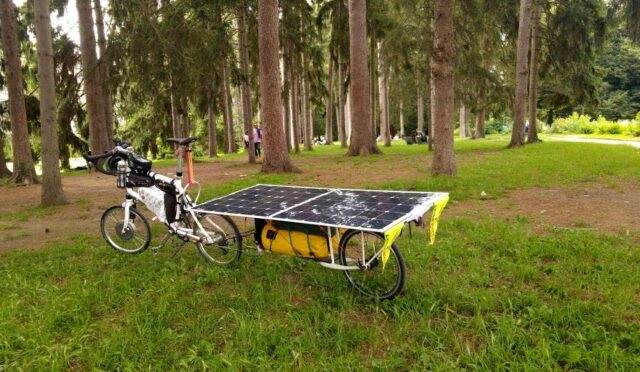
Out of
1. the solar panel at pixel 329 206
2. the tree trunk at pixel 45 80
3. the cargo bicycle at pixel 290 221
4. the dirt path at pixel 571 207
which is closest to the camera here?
the solar panel at pixel 329 206

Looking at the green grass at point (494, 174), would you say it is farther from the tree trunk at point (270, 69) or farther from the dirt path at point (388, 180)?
the tree trunk at point (270, 69)

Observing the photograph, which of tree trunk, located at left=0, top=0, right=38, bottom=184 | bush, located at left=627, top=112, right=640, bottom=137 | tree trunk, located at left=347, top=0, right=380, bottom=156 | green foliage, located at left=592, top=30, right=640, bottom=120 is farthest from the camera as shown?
green foliage, located at left=592, top=30, right=640, bottom=120

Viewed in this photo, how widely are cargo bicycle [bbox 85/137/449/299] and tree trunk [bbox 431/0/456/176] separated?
5726 mm

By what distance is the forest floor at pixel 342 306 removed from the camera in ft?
9.64

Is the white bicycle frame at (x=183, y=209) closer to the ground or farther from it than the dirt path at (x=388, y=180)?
farther from it

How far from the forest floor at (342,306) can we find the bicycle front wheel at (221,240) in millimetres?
165

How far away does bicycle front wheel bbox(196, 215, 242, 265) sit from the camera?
4.73 m

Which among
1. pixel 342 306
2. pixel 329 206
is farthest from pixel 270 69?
pixel 342 306

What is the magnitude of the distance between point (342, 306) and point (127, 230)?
302 centimetres

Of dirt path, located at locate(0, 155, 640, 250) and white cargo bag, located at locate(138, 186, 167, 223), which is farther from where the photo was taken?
dirt path, located at locate(0, 155, 640, 250)

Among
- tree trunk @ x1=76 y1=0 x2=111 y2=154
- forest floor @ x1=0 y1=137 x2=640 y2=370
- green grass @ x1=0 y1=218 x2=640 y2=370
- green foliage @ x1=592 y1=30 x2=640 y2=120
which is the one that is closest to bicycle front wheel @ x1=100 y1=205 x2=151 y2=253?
forest floor @ x1=0 y1=137 x2=640 y2=370

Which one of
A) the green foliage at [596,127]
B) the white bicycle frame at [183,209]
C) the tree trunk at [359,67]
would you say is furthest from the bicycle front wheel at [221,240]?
the green foliage at [596,127]

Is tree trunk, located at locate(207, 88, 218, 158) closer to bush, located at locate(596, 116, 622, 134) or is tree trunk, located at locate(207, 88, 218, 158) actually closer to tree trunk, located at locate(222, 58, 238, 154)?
tree trunk, located at locate(222, 58, 238, 154)

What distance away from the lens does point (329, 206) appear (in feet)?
13.0
